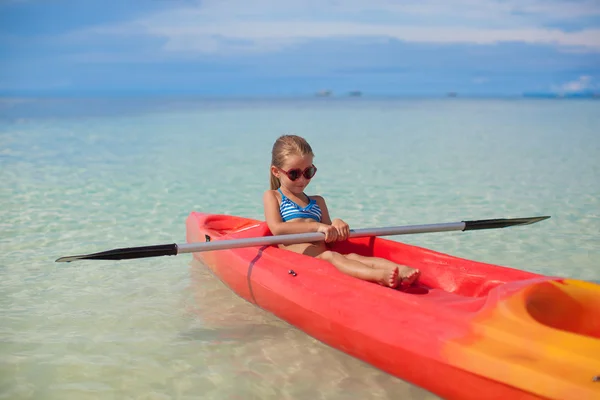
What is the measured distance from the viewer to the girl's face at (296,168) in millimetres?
4539

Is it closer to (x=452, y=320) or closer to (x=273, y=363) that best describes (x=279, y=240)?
(x=273, y=363)

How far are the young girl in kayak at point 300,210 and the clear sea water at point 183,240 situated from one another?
54cm

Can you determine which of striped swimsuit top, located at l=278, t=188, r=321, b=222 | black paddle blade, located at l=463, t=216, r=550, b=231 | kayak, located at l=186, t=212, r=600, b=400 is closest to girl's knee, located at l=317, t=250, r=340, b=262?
kayak, located at l=186, t=212, r=600, b=400

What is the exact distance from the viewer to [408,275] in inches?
157

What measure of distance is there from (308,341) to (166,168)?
26.9 feet

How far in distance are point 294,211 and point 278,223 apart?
148 mm

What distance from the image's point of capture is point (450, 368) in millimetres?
3188

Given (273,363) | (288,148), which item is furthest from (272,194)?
(273,363)

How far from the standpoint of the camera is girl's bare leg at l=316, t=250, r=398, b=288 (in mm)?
3961

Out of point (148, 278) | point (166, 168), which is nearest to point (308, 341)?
point (148, 278)

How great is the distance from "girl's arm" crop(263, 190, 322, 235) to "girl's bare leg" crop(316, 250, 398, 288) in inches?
7.9

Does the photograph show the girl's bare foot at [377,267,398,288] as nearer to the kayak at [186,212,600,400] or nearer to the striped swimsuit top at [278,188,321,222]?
the kayak at [186,212,600,400]

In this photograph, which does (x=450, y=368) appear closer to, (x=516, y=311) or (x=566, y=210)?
(x=516, y=311)

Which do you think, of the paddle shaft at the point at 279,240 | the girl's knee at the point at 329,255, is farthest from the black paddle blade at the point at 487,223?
the girl's knee at the point at 329,255
